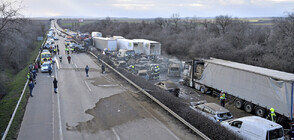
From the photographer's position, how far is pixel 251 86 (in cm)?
1455

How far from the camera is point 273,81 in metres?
13.1

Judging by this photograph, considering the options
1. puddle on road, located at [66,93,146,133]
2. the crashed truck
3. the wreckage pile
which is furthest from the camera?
the crashed truck

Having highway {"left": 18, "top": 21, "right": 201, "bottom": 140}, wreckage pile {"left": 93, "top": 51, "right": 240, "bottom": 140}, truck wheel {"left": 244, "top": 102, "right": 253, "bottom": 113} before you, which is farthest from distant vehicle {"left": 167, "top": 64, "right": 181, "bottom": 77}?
truck wheel {"left": 244, "top": 102, "right": 253, "bottom": 113}

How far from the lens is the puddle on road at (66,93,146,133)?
11000 millimetres

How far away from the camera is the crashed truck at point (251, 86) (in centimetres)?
1254

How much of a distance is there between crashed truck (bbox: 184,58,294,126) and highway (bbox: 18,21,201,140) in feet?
19.5

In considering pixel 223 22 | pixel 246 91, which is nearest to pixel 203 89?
pixel 246 91

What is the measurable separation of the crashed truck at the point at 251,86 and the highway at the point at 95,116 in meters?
5.95

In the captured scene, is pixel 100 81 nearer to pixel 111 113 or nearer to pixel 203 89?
pixel 111 113

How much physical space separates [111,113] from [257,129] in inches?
290

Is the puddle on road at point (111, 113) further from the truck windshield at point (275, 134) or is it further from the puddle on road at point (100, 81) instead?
the truck windshield at point (275, 134)

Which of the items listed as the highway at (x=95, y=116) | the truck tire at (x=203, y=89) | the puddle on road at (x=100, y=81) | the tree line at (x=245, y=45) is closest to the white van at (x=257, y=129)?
the highway at (x=95, y=116)

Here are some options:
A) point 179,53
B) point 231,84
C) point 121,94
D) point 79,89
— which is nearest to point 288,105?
point 231,84

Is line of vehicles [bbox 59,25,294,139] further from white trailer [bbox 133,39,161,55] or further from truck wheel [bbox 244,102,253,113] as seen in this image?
white trailer [bbox 133,39,161,55]
